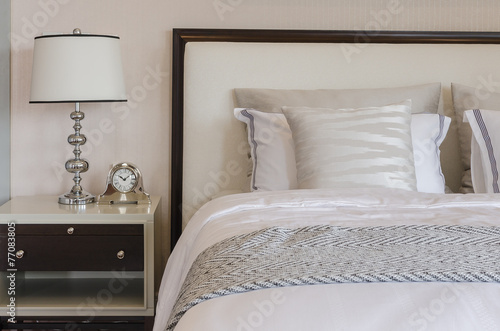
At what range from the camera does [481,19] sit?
9.92 feet

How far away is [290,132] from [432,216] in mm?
811

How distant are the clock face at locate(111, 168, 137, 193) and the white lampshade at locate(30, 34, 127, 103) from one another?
324 millimetres

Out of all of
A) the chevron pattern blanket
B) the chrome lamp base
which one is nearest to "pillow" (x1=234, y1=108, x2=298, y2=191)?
the chrome lamp base

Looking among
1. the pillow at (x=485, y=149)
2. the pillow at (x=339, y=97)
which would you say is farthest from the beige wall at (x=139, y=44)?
the pillow at (x=485, y=149)

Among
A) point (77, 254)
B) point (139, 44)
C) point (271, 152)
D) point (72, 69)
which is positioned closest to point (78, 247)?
point (77, 254)

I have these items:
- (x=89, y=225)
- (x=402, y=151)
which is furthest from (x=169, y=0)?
(x=402, y=151)

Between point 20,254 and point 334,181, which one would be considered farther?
point 20,254

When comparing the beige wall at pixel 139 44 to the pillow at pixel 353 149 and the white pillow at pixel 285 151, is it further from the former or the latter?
the pillow at pixel 353 149

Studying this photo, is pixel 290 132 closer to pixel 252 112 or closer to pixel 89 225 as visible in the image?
pixel 252 112

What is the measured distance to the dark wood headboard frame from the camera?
115 inches

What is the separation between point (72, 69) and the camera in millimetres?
2531

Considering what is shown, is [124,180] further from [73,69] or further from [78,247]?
[73,69]

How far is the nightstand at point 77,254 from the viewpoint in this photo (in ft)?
Result: 8.33

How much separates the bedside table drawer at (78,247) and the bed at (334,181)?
29 centimetres
